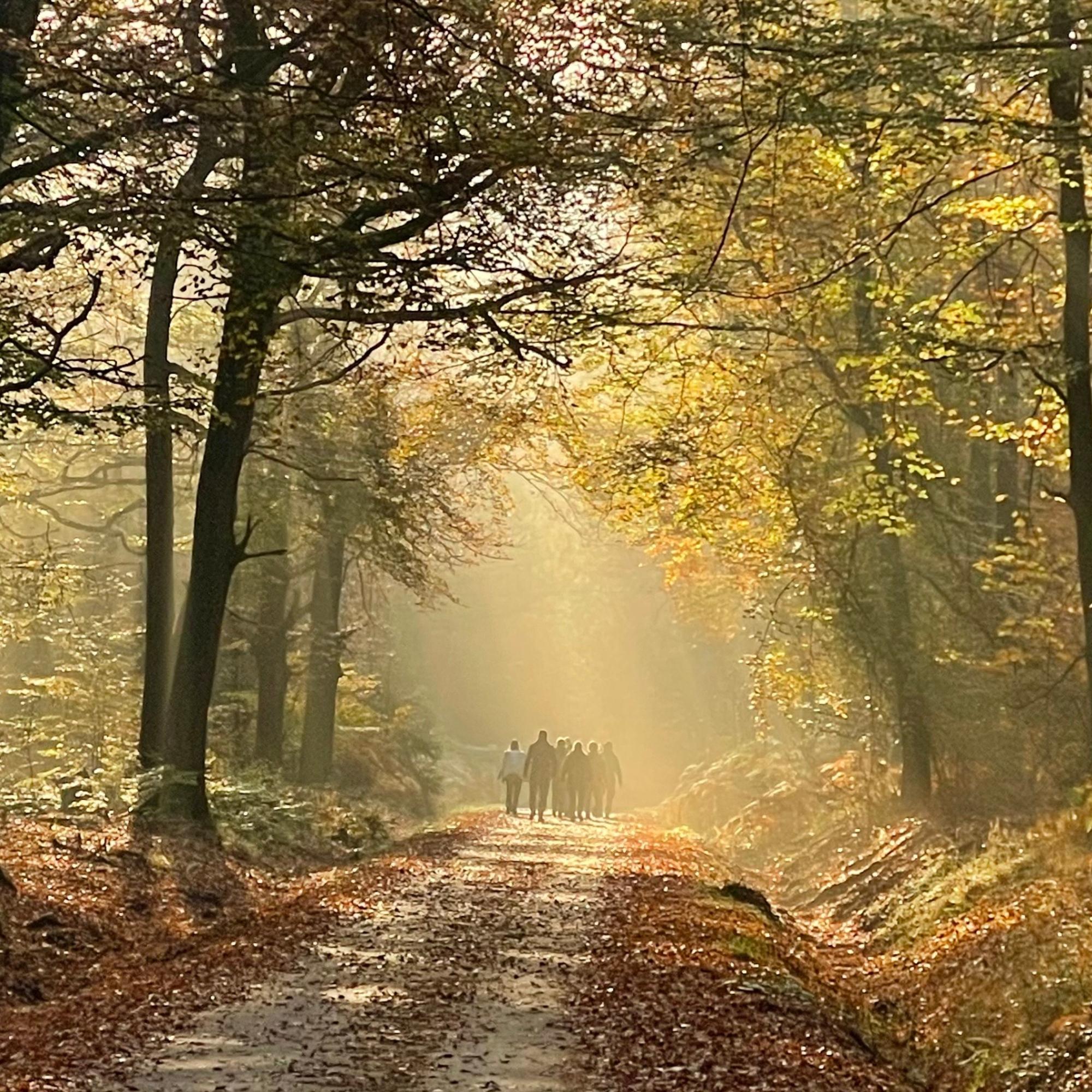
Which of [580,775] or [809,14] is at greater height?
[809,14]

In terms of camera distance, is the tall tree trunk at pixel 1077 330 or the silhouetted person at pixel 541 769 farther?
the silhouetted person at pixel 541 769

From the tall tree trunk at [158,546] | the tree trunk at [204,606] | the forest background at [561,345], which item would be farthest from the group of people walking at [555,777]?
the tree trunk at [204,606]

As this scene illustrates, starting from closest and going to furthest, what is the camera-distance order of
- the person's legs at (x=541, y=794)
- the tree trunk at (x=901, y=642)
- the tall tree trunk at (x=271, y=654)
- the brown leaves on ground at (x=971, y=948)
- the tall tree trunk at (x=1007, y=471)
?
the brown leaves on ground at (x=971, y=948), the tall tree trunk at (x=1007, y=471), the tree trunk at (x=901, y=642), the tall tree trunk at (x=271, y=654), the person's legs at (x=541, y=794)

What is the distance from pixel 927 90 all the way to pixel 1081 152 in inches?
82.3

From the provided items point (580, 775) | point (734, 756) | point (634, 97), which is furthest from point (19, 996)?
point (734, 756)

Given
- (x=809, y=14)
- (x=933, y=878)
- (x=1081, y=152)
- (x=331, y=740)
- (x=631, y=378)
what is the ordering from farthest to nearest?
1. (x=331, y=740)
2. (x=631, y=378)
3. (x=933, y=878)
4. (x=1081, y=152)
5. (x=809, y=14)

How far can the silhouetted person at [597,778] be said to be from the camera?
37062 millimetres

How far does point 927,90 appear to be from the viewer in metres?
12.3

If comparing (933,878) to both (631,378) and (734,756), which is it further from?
(734,756)

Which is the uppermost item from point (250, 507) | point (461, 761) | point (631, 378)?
point (631, 378)

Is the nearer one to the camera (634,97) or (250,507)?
(634,97)

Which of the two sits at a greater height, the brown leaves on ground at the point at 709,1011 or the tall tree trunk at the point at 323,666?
the tall tree trunk at the point at 323,666

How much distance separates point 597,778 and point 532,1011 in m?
28.8

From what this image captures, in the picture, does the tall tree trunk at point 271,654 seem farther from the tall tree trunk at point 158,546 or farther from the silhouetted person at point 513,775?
the silhouetted person at point 513,775
